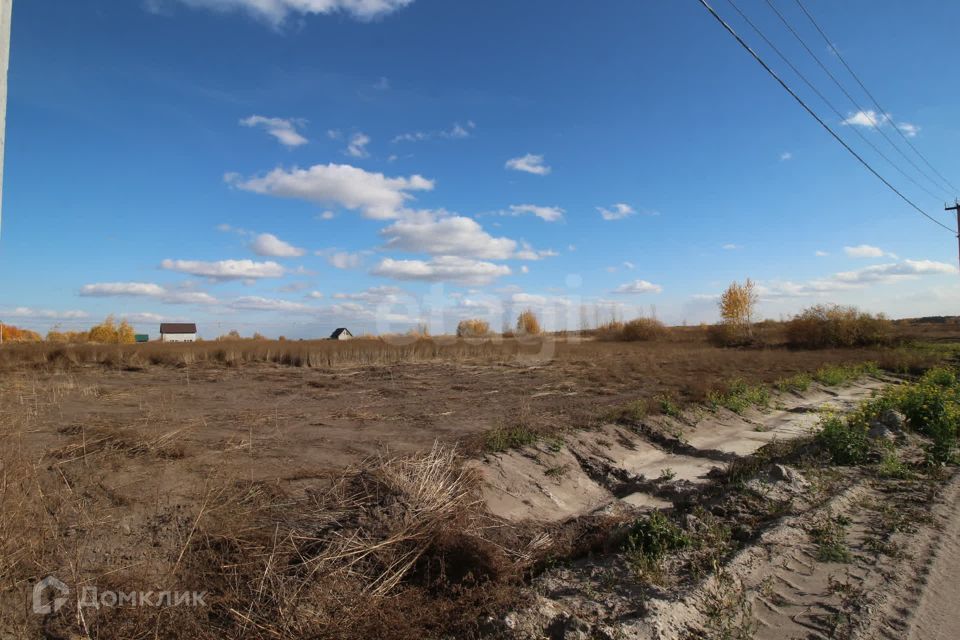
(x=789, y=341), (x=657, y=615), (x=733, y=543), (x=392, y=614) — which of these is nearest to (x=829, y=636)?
(x=657, y=615)

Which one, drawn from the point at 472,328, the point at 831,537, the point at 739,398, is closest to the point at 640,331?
the point at 472,328

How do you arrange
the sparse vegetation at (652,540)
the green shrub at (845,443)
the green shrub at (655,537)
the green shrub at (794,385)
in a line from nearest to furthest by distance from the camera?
the sparse vegetation at (652,540)
the green shrub at (655,537)
the green shrub at (845,443)
the green shrub at (794,385)

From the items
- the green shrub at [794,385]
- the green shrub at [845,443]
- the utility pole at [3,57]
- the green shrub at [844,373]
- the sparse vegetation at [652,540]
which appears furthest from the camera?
the green shrub at [844,373]

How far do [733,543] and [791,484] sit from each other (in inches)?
77.8

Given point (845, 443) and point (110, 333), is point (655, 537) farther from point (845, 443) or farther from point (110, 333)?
point (110, 333)

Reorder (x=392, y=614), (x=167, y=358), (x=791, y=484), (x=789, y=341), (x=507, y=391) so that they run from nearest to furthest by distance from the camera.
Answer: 1. (x=392, y=614)
2. (x=791, y=484)
3. (x=507, y=391)
4. (x=167, y=358)
5. (x=789, y=341)

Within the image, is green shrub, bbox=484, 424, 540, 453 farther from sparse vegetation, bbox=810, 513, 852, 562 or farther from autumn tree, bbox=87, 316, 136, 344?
autumn tree, bbox=87, 316, 136, 344

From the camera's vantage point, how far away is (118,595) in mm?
3543

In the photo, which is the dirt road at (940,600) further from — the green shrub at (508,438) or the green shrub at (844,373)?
the green shrub at (844,373)

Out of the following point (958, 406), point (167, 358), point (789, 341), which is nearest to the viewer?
point (958, 406)

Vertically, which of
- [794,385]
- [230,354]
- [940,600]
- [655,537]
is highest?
[230,354]

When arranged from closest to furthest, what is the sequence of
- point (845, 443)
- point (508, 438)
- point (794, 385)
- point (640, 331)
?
point (845, 443) → point (508, 438) → point (794, 385) → point (640, 331)

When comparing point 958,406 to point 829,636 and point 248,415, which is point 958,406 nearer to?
point 829,636

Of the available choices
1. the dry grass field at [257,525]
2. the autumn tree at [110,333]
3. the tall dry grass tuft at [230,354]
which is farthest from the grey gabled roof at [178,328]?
the dry grass field at [257,525]
